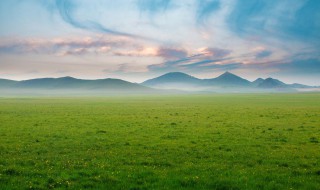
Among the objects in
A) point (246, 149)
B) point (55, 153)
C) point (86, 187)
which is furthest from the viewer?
point (246, 149)

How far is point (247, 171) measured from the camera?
1380 centimetres

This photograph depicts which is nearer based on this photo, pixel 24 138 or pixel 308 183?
pixel 308 183

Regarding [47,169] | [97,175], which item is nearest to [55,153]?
[47,169]

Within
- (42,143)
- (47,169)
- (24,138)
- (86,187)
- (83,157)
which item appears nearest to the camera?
(86,187)

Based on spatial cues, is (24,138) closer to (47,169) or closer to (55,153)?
(55,153)

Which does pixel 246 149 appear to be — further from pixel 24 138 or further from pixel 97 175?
pixel 24 138

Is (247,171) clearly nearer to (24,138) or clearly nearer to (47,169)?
(47,169)

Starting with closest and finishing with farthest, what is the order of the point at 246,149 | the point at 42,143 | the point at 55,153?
the point at 55,153 < the point at 246,149 < the point at 42,143

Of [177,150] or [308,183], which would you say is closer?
[308,183]

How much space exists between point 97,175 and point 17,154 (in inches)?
283

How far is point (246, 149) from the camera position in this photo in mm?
19094

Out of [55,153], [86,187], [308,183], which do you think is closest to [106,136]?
[55,153]

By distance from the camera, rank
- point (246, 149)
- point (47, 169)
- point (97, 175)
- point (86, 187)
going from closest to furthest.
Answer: point (86, 187) < point (97, 175) < point (47, 169) < point (246, 149)

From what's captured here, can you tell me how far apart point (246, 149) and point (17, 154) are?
1389 cm
